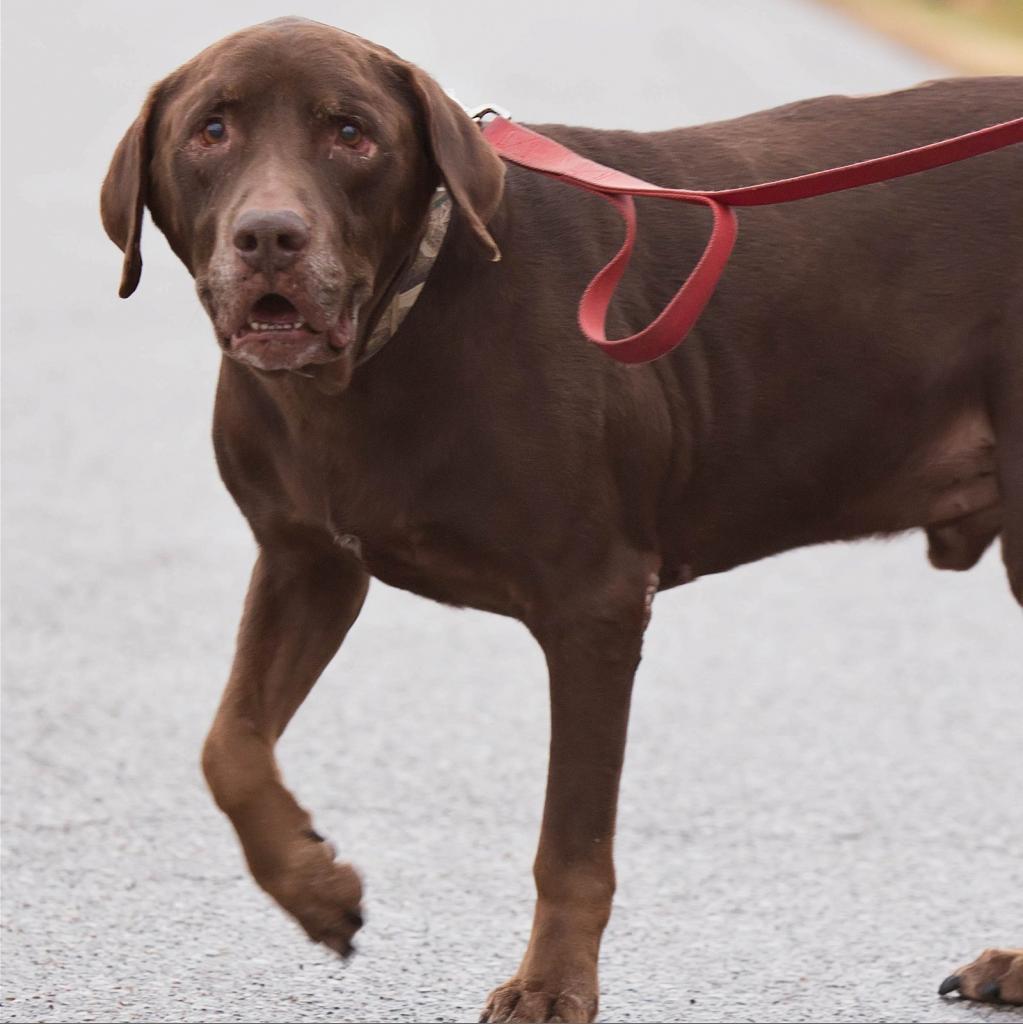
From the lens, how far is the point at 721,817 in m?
5.98

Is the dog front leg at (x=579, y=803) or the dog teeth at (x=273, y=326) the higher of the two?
the dog teeth at (x=273, y=326)

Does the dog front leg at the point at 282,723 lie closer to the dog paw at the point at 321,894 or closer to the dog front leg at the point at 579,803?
the dog paw at the point at 321,894

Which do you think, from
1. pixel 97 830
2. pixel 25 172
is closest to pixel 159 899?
pixel 97 830

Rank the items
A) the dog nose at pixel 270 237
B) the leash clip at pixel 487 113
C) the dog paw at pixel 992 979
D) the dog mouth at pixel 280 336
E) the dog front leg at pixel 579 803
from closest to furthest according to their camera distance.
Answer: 1. the dog nose at pixel 270 237
2. the dog mouth at pixel 280 336
3. the dog front leg at pixel 579 803
4. the leash clip at pixel 487 113
5. the dog paw at pixel 992 979

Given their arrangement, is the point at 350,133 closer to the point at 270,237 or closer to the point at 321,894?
the point at 270,237

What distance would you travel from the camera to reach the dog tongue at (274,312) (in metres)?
3.83

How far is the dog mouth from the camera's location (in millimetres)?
3826

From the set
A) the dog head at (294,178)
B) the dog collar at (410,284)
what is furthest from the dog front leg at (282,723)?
the dog head at (294,178)

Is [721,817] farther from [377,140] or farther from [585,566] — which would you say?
[377,140]

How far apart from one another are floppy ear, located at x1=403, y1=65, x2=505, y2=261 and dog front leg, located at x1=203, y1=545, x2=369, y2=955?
0.77 meters

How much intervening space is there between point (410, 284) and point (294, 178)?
1.17ft

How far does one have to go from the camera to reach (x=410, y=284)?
161 inches

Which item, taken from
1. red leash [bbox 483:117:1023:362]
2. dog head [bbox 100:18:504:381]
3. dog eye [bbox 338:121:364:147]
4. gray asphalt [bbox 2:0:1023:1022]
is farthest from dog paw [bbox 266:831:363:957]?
dog eye [bbox 338:121:364:147]

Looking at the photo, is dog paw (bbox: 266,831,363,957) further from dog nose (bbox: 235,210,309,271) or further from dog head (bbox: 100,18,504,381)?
dog nose (bbox: 235,210,309,271)
